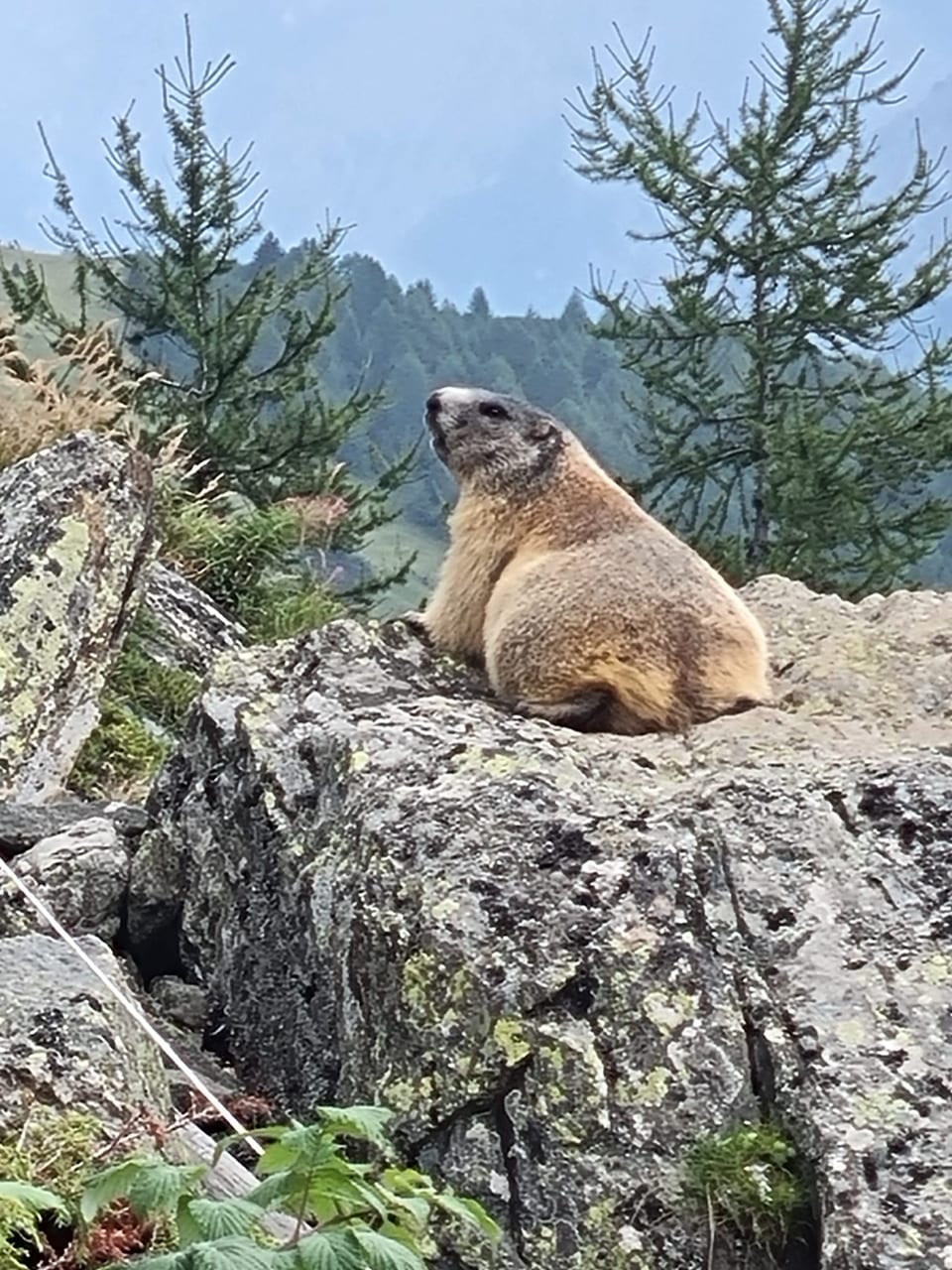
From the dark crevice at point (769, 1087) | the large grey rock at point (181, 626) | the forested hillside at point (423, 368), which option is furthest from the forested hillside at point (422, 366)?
the dark crevice at point (769, 1087)

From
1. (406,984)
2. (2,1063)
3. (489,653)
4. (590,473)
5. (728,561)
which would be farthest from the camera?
(728,561)

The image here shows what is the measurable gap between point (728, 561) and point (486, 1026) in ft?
57.0

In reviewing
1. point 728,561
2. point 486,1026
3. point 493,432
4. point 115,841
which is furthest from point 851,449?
point 486,1026

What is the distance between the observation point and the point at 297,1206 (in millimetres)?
2547

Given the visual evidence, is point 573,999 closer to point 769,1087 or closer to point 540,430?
point 769,1087

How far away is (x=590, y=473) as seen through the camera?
721 cm

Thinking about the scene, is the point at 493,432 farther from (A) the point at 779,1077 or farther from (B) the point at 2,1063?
(B) the point at 2,1063

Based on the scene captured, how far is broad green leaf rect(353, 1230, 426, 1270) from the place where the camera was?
2.36 metres

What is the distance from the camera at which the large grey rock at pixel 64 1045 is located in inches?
146

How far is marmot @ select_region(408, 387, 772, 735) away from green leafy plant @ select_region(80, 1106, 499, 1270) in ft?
11.1

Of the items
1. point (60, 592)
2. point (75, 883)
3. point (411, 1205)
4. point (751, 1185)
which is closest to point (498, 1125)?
point (751, 1185)

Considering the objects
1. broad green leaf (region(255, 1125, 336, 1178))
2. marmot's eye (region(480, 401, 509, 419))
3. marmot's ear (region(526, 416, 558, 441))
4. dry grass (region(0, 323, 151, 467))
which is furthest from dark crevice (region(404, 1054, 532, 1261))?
dry grass (region(0, 323, 151, 467))

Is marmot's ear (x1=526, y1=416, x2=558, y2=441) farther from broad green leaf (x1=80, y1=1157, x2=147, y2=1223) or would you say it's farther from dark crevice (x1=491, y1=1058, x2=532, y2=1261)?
broad green leaf (x1=80, y1=1157, x2=147, y2=1223)

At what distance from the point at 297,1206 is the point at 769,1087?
2.08 m
